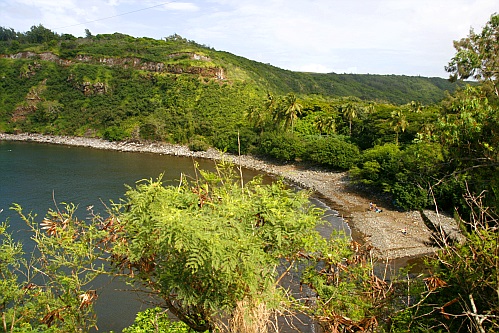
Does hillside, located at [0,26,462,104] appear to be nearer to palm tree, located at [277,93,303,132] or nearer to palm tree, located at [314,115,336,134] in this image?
palm tree, located at [314,115,336,134]

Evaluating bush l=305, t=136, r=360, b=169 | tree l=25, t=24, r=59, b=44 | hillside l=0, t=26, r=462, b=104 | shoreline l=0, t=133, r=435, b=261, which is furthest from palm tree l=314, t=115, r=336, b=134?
tree l=25, t=24, r=59, b=44

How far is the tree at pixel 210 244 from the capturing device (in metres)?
5.28

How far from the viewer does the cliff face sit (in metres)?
73.9

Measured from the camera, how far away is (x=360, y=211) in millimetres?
28672

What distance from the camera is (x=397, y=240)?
74.4 ft

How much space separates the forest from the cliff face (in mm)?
278

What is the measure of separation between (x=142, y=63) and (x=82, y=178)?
47928 millimetres

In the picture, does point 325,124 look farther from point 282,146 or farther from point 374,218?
point 374,218

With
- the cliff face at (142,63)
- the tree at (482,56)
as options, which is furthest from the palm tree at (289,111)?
the tree at (482,56)

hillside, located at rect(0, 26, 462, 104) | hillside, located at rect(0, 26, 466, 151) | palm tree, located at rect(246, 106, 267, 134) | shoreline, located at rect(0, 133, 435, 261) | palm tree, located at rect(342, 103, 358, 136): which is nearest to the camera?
shoreline, located at rect(0, 133, 435, 261)

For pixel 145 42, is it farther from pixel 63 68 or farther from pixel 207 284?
pixel 207 284

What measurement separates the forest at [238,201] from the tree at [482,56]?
1.3 inches

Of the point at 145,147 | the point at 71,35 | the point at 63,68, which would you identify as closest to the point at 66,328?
the point at 145,147

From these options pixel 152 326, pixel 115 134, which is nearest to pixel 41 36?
pixel 115 134
